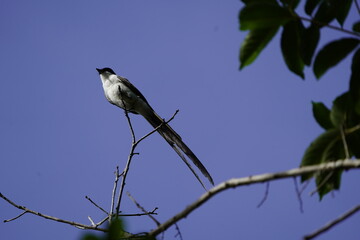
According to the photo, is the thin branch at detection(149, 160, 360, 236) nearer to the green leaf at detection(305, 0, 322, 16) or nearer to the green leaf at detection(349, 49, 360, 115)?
the green leaf at detection(349, 49, 360, 115)

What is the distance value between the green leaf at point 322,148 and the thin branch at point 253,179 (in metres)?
0.21

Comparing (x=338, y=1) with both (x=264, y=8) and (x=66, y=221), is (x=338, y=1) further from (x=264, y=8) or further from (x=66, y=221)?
(x=66, y=221)

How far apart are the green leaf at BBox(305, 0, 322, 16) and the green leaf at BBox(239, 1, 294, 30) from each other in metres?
0.18

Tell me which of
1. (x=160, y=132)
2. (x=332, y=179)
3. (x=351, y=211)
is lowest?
(x=351, y=211)

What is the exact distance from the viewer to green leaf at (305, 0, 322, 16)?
5.16 feet

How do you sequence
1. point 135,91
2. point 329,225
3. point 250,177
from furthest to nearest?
point 135,91 < point 250,177 < point 329,225

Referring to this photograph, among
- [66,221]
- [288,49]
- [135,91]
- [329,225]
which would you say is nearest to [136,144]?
[66,221]

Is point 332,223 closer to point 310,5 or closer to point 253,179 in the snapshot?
point 253,179

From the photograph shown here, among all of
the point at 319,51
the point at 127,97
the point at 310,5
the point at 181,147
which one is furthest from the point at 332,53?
the point at 127,97

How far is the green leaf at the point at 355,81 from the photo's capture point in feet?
4.41

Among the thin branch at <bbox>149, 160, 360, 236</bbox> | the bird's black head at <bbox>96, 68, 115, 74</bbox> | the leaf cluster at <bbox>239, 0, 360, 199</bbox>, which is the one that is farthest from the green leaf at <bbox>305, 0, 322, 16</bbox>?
the bird's black head at <bbox>96, 68, 115, 74</bbox>

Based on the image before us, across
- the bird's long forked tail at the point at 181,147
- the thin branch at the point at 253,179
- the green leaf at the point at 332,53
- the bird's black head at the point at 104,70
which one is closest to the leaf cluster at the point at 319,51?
the green leaf at the point at 332,53

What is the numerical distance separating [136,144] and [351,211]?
6.48ft

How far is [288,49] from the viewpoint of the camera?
154cm
